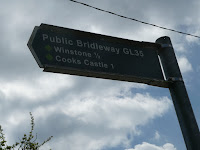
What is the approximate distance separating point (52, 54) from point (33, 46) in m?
0.24

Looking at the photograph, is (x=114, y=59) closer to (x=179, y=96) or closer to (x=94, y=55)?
(x=94, y=55)

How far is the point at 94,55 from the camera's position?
3.93 m

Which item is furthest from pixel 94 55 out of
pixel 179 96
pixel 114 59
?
pixel 179 96

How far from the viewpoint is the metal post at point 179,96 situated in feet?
12.2

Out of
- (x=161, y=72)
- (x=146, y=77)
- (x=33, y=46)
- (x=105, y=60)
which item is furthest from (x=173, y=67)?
(x=33, y=46)

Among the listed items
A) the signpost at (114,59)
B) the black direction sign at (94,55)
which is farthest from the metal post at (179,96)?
the black direction sign at (94,55)

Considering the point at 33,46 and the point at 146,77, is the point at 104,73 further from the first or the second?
the point at 33,46

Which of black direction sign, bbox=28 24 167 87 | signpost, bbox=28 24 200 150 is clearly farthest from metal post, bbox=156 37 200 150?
black direction sign, bbox=28 24 167 87

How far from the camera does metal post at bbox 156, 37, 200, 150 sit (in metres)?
3.72

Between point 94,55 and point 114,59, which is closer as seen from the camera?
point 94,55

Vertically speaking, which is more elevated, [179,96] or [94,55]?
[94,55]

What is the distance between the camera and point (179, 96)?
→ 4.02 meters

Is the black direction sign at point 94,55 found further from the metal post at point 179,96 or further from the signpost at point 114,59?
the metal post at point 179,96

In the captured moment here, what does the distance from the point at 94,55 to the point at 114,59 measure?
0.31 meters
